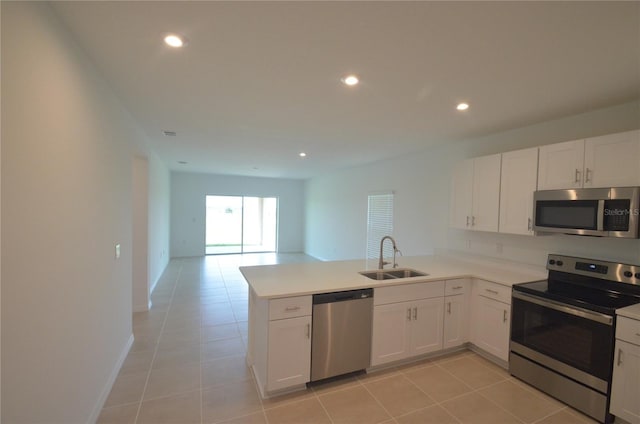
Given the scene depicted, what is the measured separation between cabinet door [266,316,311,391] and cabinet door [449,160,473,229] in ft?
7.73

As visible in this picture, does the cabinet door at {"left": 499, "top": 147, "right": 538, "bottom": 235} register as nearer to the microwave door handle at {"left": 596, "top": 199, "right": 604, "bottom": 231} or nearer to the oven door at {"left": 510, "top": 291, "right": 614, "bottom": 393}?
the microwave door handle at {"left": 596, "top": 199, "right": 604, "bottom": 231}

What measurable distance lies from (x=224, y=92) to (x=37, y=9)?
1.23m

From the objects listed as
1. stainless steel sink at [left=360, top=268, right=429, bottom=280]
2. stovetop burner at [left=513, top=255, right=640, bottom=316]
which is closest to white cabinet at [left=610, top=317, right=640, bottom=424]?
stovetop burner at [left=513, top=255, right=640, bottom=316]

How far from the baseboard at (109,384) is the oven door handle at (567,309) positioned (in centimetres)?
353

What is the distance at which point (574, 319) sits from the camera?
2.26 metres

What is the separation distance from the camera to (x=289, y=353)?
2.34 meters

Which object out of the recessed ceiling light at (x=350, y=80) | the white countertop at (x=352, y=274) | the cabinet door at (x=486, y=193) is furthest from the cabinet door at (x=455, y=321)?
the recessed ceiling light at (x=350, y=80)

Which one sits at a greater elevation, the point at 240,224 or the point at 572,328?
the point at 240,224

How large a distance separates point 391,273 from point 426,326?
62cm

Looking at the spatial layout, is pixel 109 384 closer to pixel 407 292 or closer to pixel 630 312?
pixel 407 292

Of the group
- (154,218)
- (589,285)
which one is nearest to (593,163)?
(589,285)

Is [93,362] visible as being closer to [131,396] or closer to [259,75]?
[131,396]

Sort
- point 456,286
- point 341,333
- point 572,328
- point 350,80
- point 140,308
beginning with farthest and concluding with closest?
point 140,308 < point 456,286 < point 341,333 < point 572,328 < point 350,80

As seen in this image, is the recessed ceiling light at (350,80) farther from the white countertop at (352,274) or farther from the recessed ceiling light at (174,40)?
the white countertop at (352,274)
